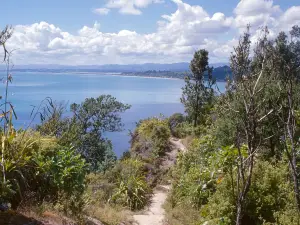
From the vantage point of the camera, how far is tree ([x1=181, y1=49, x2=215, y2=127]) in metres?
19.8

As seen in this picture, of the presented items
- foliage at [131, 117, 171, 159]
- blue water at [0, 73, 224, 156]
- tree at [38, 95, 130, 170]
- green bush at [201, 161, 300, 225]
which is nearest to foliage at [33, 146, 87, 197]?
blue water at [0, 73, 224, 156]

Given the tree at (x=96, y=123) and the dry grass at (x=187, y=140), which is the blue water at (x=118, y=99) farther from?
the dry grass at (x=187, y=140)

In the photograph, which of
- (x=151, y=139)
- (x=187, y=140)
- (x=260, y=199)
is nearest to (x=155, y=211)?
(x=260, y=199)

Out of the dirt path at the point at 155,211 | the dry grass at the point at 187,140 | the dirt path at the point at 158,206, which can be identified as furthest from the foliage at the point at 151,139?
the dirt path at the point at 155,211

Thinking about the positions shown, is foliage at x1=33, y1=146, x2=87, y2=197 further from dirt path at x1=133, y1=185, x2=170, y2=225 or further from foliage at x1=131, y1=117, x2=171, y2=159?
foliage at x1=131, y1=117, x2=171, y2=159

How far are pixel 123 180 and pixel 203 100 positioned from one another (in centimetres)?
1053

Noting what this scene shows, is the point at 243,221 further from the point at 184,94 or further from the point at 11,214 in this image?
the point at 184,94

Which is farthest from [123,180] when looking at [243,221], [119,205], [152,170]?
[243,221]

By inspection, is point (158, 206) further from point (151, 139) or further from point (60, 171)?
point (151, 139)

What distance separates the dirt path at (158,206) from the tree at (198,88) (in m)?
4.93

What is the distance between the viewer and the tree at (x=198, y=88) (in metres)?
19.8

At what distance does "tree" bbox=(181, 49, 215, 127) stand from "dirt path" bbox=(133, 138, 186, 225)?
4.93 metres

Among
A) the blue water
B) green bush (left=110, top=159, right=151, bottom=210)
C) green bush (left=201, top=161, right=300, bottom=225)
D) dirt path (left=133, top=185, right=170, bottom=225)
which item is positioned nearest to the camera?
green bush (left=201, top=161, right=300, bottom=225)

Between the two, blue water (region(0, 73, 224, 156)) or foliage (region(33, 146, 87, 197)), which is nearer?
foliage (region(33, 146, 87, 197))
